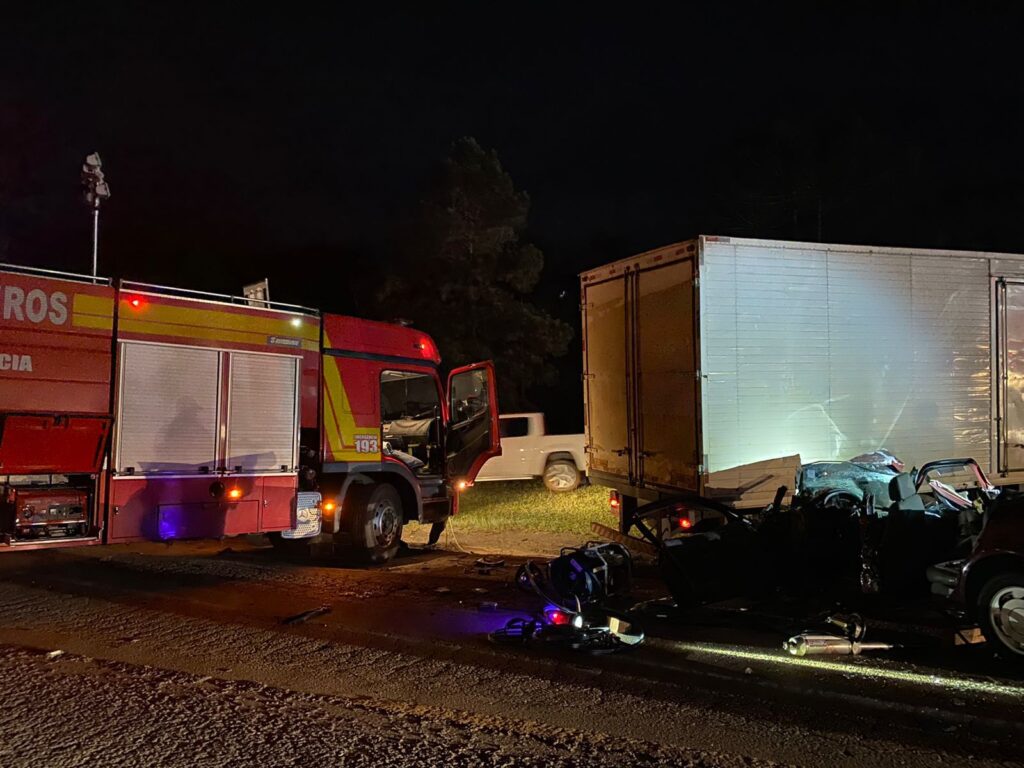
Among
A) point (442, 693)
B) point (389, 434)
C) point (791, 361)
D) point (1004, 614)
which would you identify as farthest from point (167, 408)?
point (1004, 614)

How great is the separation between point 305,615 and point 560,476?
10149 millimetres

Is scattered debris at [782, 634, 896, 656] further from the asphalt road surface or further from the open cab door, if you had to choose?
the open cab door

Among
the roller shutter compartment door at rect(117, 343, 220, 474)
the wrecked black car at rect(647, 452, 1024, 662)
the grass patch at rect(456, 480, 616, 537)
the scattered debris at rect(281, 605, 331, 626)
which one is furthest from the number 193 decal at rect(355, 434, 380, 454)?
the wrecked black car at rect(647, 452, 1024, 662)

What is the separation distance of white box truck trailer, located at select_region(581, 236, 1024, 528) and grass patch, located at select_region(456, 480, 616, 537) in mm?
2618

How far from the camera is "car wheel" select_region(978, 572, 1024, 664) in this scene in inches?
216

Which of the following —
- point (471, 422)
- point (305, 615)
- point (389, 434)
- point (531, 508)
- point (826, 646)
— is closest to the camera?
point (826, 646)

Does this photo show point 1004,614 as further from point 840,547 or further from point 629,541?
point 629,541

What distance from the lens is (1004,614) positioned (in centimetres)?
557

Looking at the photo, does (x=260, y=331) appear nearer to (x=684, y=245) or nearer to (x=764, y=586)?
(x=684, y=245)

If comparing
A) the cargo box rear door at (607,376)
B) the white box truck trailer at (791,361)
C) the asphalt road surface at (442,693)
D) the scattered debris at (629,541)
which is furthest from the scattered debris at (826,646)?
the cargo box rear door at (607,376)

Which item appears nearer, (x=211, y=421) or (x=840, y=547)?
(x=840, y=547)

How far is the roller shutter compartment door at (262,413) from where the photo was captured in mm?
9148

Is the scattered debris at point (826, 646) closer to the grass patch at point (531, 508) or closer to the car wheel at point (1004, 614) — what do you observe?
the car wheel at point (1004, 614)

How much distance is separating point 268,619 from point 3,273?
3.73 meters
